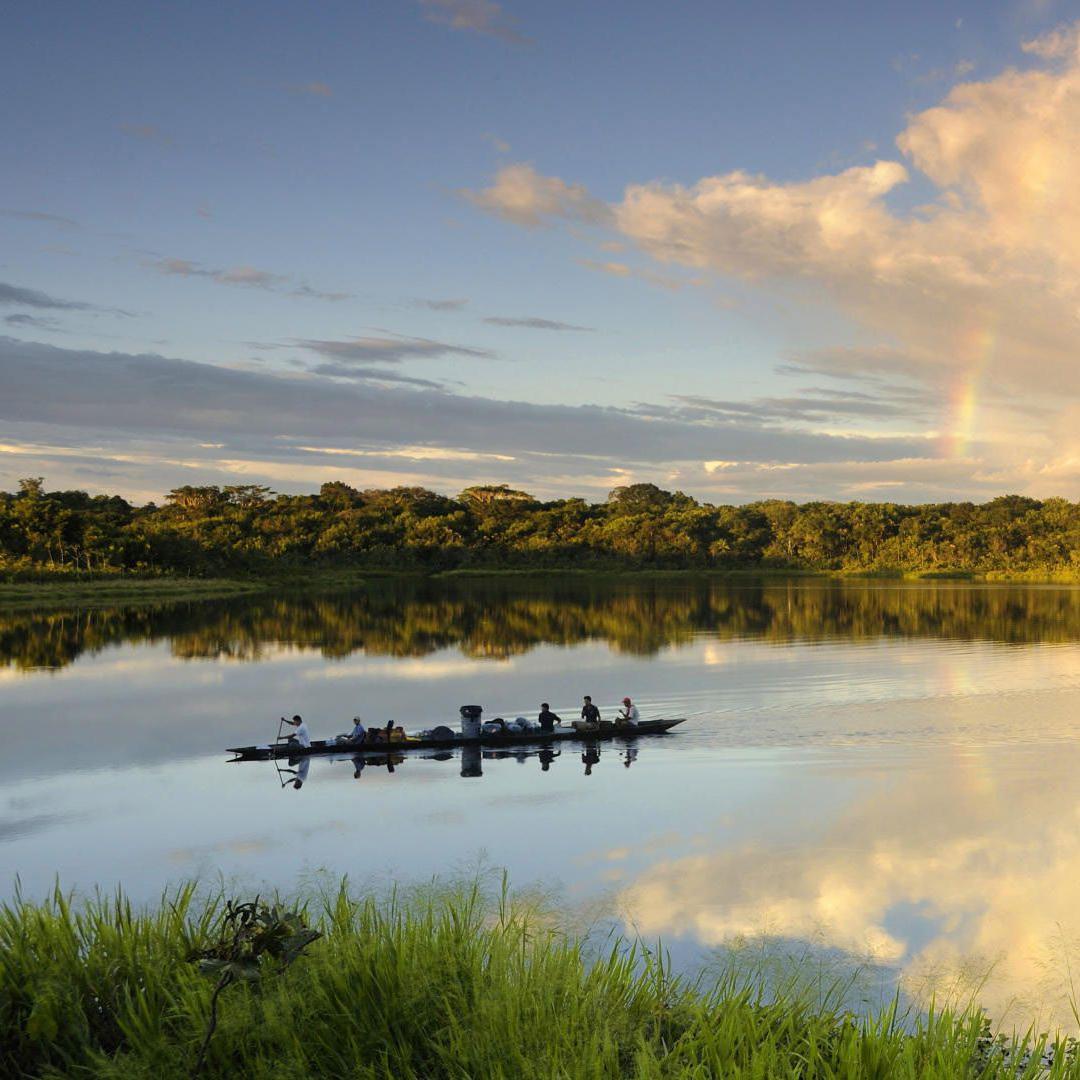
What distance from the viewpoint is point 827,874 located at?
466 inches

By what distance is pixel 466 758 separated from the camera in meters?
19.1

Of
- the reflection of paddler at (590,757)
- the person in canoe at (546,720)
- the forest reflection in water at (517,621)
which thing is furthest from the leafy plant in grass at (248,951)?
the forest reflection in water at (517,621)

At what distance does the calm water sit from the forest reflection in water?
4.08ft

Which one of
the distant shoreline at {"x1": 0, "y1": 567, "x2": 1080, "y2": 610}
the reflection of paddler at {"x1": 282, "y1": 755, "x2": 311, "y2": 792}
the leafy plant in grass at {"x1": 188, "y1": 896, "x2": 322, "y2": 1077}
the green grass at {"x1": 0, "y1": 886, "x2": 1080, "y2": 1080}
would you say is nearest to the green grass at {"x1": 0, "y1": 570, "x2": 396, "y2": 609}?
the distant shoreline at {"x1": 0, "y1": 567, "x2": 1080, "y2": 610}

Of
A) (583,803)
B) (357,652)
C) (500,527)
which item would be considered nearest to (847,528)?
(500,527)

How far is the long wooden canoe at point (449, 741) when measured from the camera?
19.0 meters

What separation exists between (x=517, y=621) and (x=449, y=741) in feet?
100

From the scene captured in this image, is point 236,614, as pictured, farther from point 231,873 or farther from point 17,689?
point 231,873

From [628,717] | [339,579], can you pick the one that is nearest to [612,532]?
[339,579]

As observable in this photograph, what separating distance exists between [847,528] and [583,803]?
98872 millimetres

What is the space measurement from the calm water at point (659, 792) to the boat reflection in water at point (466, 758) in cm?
16

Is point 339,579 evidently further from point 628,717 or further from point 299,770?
point 299,770

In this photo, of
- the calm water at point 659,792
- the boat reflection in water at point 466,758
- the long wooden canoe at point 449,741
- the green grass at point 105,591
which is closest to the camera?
the calm water at point 659,792

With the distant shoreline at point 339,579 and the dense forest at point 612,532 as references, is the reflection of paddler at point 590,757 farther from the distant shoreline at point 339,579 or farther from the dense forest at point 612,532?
the dense forest at point 612,532
